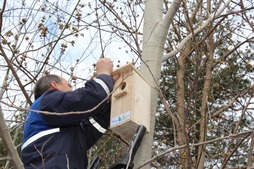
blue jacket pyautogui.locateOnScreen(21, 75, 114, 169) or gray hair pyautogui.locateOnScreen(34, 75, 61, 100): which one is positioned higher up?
gray hair pyautogui.locateOnScreen(34, 75, 61, 100)

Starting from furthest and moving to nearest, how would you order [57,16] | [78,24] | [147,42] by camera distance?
[57,16], [78,24], [147,42]

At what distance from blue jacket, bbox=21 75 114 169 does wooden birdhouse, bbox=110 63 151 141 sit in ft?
0.37

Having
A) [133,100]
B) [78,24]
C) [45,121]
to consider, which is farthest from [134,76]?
[78,24]

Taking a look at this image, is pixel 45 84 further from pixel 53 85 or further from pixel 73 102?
pixel 73 102

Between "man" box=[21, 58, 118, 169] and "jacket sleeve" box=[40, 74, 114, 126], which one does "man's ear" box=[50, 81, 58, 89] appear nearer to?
"man" box=[21, 58, 118, 169]

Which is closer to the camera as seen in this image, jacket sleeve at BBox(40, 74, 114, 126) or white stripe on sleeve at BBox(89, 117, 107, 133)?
jacket sleeve at BBox(40, 74, 114, 126)

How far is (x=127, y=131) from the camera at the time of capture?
8.36 ft

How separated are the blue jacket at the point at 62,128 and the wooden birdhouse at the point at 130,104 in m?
0.11

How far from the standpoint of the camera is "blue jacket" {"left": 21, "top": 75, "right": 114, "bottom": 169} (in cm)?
236

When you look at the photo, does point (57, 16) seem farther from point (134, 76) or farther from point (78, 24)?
point (134, 76)

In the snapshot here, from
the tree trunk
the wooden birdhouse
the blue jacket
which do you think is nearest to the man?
the blue jacket

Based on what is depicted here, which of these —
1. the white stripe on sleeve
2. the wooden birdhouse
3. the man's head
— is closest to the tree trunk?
the wooden birdhouse

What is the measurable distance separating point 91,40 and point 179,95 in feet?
5.50

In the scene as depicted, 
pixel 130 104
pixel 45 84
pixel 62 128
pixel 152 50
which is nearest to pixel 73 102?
pixel 62 128
